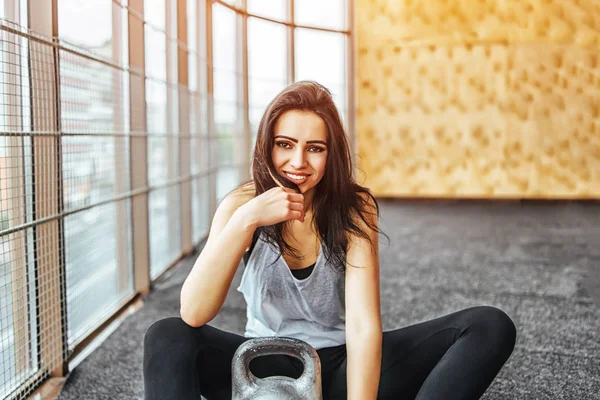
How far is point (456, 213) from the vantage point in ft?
20.7

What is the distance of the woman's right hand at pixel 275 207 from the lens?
4.08 ft

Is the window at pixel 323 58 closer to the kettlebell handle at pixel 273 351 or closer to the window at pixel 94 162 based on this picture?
the window at pixel 94 162

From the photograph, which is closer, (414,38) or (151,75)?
(151,75)

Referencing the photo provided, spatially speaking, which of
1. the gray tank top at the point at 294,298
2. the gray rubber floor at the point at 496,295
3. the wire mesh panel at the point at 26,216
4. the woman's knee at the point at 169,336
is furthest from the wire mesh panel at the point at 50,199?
the gray tank top at the point at 294,298

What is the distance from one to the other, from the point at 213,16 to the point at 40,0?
3034mm

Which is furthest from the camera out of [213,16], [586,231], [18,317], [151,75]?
[586,231]

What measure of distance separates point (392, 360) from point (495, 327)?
239mm

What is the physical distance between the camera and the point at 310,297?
4.63 feet

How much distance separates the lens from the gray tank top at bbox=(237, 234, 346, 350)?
1.40 m

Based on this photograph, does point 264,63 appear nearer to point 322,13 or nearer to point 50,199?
point 322,13

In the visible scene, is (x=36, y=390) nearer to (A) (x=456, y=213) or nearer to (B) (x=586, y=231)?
(B) (x=586, y=231)

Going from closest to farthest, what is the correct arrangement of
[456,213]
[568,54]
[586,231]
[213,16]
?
[213,16]
[586,231]
[456,213]
[568,54]

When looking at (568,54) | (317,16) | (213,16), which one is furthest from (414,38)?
(213,16)

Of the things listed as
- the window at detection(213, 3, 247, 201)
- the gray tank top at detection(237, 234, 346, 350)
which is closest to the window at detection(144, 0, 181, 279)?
the window at detection(213, 3, 247, 201)
